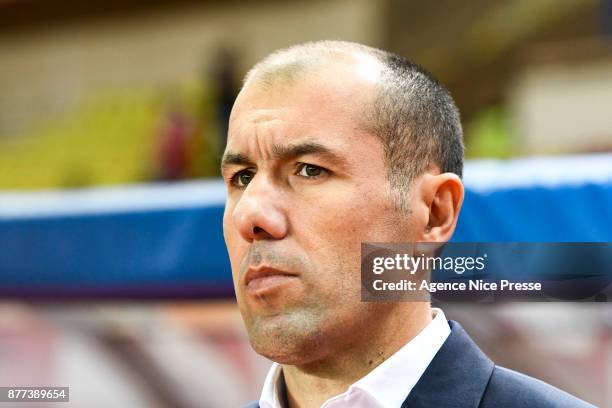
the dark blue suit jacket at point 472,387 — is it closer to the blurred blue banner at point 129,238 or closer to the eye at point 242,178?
the eye at point 242,178

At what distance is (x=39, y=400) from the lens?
187 centimetres

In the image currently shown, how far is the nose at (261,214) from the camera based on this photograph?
4.58 ft

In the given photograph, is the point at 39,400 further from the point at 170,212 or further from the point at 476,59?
the point at 476,59

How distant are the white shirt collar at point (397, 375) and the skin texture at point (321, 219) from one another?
0.02 metres

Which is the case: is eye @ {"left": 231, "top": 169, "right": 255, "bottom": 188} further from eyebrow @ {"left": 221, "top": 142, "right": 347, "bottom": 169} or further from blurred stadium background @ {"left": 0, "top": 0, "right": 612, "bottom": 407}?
blurred stadium background @ {"left": 0, "top": 0, "right": 612, "bottom": 407}

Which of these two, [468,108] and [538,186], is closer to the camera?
[538,186]

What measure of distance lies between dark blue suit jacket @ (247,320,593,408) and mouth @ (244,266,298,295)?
0.26m

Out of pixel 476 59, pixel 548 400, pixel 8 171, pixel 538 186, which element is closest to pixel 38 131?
pixel 8 171

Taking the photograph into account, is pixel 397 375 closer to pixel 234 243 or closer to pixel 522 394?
pixel 522 394

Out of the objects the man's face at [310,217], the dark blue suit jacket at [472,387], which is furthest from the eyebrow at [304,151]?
the dark blue suit jacket at [472,387]

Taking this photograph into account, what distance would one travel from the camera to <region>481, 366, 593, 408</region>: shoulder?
141 cm

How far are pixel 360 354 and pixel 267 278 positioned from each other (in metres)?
0.19

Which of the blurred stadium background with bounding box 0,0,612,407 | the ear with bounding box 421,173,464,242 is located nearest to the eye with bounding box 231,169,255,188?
the ear with bounding box 421,173,464,242

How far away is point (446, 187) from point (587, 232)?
42 cm
